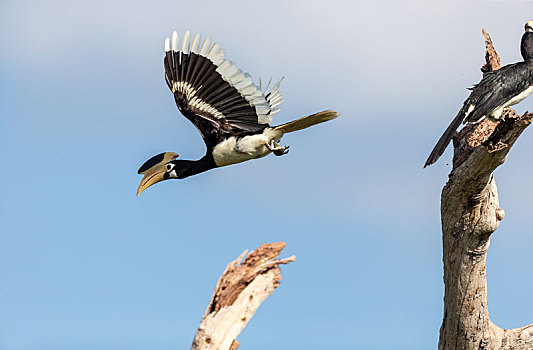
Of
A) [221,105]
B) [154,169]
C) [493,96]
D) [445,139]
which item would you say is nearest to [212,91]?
[221,105]

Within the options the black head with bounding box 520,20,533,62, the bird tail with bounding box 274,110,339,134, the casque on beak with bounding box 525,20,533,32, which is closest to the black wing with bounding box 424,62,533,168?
the black head with bounding box 520,20,533,62

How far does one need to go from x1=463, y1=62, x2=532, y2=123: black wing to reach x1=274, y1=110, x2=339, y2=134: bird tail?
1.28 metres

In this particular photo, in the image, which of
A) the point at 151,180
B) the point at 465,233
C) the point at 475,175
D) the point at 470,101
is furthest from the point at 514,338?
the point at 151,180

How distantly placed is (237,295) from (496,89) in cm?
291

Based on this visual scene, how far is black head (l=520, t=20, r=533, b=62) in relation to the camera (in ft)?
18.7

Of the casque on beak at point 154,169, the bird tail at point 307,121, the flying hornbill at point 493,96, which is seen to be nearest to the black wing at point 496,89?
the flying hornbill at point 493,96

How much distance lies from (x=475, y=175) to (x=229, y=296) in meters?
2.07

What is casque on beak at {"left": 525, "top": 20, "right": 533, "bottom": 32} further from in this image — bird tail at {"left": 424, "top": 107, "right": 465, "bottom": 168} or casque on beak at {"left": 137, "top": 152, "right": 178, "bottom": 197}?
casque on beak at {"left": 137, "top": 152, "right": 178, "bottom": 197}

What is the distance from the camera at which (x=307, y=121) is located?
6117mm

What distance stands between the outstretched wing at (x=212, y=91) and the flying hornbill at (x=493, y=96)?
1.86 meters

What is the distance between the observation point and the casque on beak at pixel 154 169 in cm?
684

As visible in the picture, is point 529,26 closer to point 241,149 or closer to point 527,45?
point 527,45

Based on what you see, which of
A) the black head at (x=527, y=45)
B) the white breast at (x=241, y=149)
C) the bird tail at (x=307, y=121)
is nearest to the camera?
the black head at (x=527, y=45)

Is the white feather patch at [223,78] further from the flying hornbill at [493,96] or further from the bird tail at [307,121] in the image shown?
the flying hornbill at [493,96]
